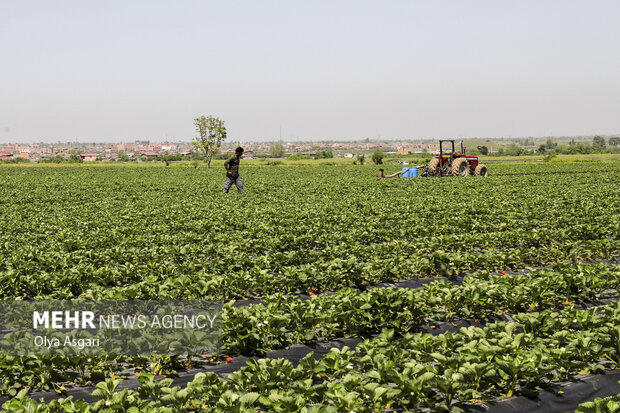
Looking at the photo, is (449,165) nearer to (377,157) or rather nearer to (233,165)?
(233,165)

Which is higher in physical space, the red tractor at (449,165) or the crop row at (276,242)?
the red tractor at (449,165)

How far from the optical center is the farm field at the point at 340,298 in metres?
4.14

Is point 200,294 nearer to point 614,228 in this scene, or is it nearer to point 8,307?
point 8,307

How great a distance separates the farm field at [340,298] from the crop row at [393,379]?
0.02 m

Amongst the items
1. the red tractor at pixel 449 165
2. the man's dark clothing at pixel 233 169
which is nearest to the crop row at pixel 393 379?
the man's dark clothing at pixel 233 169

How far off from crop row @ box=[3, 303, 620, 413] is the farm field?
0.02 metres

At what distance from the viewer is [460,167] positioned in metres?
30.4

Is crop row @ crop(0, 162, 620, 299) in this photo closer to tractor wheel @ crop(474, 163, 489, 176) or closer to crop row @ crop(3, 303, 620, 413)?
crop row @ crop(3, 303, 620, 413)

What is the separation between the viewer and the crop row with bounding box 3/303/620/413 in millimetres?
3768

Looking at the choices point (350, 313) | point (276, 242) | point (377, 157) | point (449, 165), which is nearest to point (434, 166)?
point (449, 165)

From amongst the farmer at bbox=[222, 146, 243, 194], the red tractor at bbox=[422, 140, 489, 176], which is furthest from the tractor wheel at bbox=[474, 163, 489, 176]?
the farmer at bbox=[222, 146, 243, 194]

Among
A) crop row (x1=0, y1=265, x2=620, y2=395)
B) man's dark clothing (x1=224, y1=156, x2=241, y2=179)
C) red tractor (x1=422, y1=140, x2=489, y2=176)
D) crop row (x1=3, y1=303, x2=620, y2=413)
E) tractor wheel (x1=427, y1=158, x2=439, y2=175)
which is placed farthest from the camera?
tractor wheel (x1=427, y1=158, x2=439, y2=175)

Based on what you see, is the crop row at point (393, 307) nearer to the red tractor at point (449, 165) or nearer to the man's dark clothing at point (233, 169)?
the man's dark clothing at point (233, 169)

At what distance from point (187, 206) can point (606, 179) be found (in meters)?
25.6
